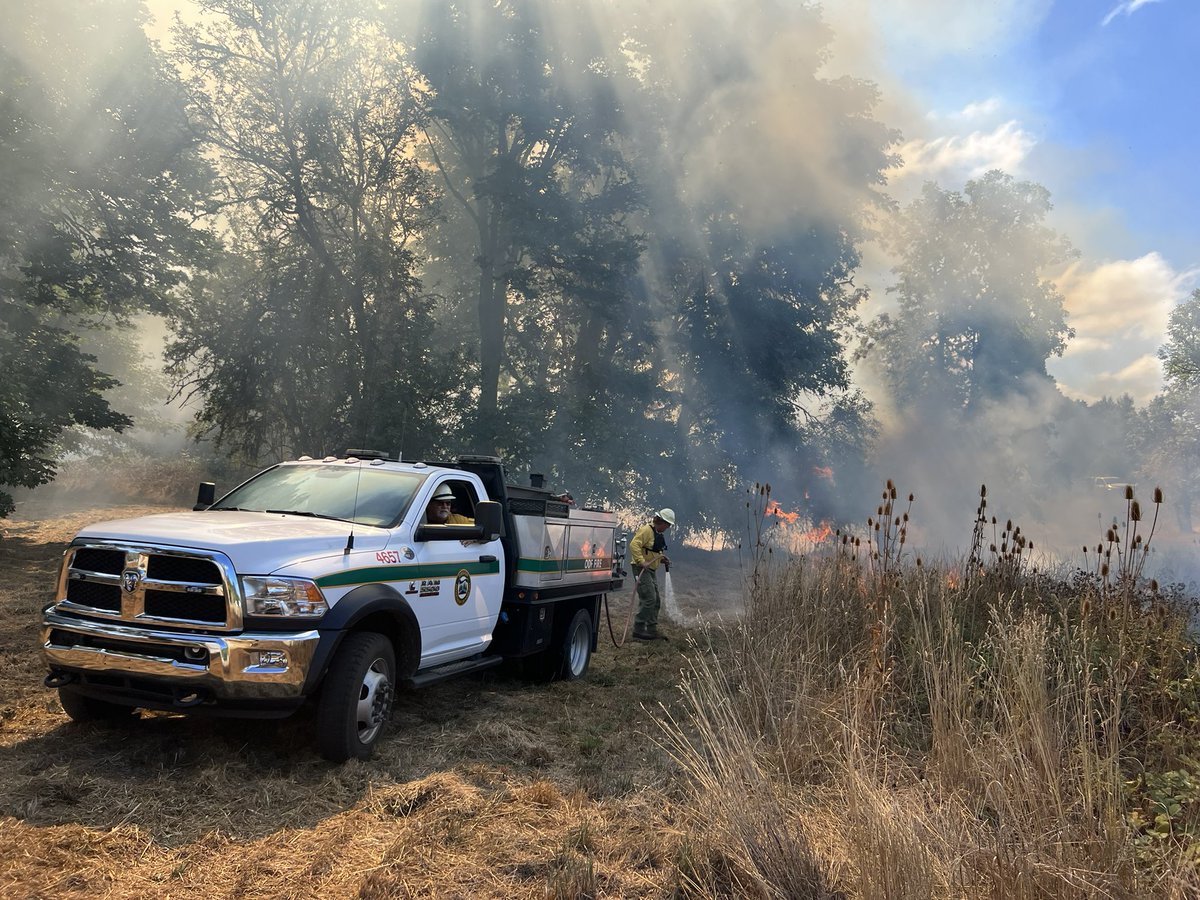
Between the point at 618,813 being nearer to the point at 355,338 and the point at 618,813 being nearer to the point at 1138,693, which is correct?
the point at 1138,693

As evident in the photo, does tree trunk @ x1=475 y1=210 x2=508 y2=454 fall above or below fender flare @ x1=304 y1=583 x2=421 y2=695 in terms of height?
above

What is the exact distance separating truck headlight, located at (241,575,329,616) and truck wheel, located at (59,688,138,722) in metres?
1.35

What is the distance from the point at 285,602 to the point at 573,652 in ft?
14.3

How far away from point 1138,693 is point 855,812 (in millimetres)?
2485

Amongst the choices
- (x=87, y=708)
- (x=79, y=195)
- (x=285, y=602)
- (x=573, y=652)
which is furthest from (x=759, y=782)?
(x=79, y=195)

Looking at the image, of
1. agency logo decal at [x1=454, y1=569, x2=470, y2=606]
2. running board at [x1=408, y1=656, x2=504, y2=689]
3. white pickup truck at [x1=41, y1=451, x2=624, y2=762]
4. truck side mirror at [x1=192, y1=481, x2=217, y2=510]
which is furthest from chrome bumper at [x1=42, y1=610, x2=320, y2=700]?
truck side mirror at [x1=192, y1=481, x2=217, y2=510]

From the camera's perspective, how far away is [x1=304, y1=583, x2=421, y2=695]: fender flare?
4.78 m

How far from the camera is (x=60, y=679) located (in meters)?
4.88

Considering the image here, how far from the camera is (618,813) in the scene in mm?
4559

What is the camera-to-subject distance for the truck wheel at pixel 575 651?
328 inches

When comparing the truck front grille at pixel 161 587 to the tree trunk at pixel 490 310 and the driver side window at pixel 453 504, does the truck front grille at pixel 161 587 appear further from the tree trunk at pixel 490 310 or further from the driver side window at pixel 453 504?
the tree trunk at pixel 490 310

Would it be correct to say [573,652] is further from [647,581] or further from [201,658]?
[201,658]

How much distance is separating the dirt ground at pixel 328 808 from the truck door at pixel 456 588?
0.65 meters

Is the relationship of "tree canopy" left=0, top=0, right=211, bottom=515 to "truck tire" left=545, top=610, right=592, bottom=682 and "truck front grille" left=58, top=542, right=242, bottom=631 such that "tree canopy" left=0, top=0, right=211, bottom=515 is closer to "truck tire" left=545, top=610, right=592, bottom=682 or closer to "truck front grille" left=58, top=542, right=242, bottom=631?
"truck tire" left=545, top=610, right=592, bottom=682
